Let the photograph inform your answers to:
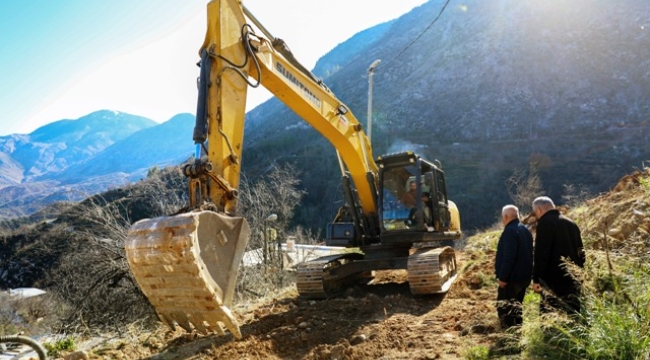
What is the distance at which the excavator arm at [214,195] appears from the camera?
4707mm

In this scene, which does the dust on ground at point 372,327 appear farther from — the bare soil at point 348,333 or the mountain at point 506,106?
the mountain at point 506,106

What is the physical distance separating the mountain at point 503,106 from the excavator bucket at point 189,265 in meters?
41.1

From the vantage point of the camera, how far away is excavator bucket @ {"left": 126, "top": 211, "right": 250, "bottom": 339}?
4621 mm

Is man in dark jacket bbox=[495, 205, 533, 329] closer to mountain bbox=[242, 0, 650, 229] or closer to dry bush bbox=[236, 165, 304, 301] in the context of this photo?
dry bush bbox=[236, 165, 304, 301]

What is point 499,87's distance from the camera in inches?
2827

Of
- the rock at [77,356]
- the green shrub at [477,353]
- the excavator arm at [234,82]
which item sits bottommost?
the green shrub at [477,353]

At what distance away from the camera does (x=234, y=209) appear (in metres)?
5.47

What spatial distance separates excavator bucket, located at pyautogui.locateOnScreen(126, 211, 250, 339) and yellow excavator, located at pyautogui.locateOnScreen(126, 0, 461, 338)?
0.04ft

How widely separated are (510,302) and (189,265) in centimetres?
354

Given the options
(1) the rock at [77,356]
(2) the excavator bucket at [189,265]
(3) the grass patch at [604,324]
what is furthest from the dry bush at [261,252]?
(3) the grass patch at [604,324]

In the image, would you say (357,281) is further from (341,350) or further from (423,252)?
(341,350)

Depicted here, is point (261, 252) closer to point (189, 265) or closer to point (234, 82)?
point (234, 82)

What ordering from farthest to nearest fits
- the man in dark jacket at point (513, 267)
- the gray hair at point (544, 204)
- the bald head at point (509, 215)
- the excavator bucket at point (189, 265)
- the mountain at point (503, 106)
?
the mountain at point (503, 106)
the bald head at point (509, 215)
the man in dark jacket at point (513, 267)
the gray hair at point (544, 204)
the excavator bucket at point (189, 265)

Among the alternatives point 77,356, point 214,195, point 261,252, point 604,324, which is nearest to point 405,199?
point 214,195
